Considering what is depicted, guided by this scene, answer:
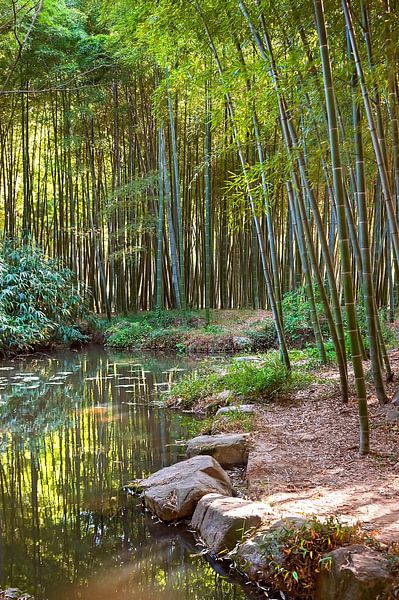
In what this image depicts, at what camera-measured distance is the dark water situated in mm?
2430

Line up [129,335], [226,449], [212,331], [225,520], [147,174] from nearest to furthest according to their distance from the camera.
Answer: [225,520]
[226,449]
[212,331]
[129,335]
[147,174]

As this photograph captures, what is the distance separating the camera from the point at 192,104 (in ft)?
35.4

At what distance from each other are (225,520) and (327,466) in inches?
35.8

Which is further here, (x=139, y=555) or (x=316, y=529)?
(x=139, y=555)

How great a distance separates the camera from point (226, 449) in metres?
3.91

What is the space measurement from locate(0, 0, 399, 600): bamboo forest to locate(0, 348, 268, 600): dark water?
2 centimetres

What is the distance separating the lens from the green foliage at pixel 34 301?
404 inches

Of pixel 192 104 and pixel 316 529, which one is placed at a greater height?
pixel 192 104

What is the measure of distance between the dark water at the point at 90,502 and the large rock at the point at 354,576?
1.22ft

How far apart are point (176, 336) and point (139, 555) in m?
8.35

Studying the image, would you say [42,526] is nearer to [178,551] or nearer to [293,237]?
[178,551]

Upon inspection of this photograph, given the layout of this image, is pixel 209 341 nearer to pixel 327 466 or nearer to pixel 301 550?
pixel 327 466

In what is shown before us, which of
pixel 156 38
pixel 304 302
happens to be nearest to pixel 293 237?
pixel 304 302

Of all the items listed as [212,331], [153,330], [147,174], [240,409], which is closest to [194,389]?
[240,409]
